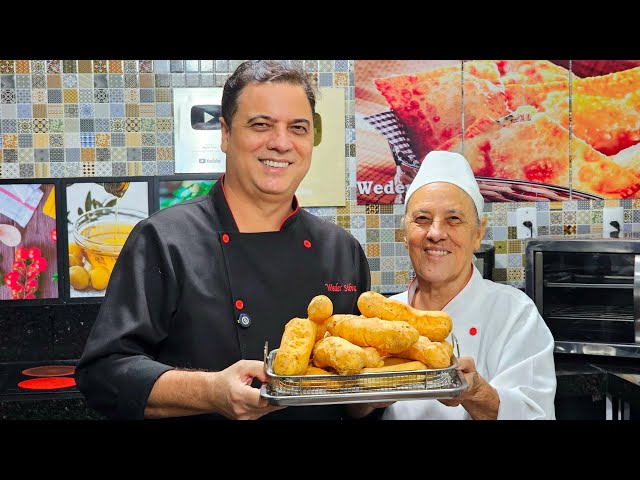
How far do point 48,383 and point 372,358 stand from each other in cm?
194

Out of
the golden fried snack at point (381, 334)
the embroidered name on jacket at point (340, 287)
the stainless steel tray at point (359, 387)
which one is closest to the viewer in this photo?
the stainless steel tray at point (359, 387)

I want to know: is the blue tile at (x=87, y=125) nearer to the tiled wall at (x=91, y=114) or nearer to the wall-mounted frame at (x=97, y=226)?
the tiled wall at (x=91, y=114)

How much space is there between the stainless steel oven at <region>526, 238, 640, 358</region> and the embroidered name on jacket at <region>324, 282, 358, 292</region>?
1.53 m

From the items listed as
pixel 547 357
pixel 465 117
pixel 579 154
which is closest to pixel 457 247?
pixel 547 357

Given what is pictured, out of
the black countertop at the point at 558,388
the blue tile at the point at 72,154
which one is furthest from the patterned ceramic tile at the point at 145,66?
the black countertop at the point at 558,388

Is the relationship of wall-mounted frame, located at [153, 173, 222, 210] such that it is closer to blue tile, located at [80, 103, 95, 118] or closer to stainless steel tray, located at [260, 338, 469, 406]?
blue tile, located at [80, 103, 95, 118]

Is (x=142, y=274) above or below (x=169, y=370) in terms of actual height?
above

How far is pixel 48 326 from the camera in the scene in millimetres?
3357

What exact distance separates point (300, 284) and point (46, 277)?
1935 mm

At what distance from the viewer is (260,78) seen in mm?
1778

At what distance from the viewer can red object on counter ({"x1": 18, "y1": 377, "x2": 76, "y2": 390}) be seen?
2.79m

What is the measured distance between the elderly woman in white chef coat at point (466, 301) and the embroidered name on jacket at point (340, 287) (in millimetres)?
216

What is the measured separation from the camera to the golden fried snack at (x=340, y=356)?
1329 millimetres

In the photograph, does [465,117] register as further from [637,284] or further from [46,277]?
[46,277]
